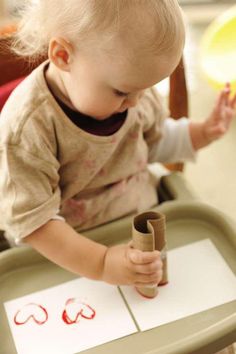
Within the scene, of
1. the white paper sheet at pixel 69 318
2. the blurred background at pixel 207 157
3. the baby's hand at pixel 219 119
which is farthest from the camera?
the blurred background at pixel 207 157

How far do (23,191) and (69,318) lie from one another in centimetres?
18

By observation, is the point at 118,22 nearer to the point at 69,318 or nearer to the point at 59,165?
the point at 59,165

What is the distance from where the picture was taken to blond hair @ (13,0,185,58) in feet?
1.83

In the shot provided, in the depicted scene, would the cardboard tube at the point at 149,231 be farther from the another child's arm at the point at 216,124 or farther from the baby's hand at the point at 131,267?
the another child's arm at the point at 216,124

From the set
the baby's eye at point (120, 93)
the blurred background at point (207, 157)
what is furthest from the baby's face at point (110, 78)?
the blurred background at point (207, 157)

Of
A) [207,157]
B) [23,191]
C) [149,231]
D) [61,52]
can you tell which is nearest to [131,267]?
[149,231]

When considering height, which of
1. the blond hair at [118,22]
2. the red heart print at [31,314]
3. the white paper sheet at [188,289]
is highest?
the blond hair at [118,22]

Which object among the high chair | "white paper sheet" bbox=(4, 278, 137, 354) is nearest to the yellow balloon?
the high chair

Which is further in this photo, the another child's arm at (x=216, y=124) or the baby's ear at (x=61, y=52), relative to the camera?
the another child's arm at (x=216, y=124)

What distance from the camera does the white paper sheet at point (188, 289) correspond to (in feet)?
2.25

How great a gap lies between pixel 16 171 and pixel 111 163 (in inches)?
6.9

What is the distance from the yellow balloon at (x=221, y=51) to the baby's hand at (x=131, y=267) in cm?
84

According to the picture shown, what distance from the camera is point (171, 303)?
2.30 feet

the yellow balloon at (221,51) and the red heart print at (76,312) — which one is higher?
the yellow balloon at (221,51)
